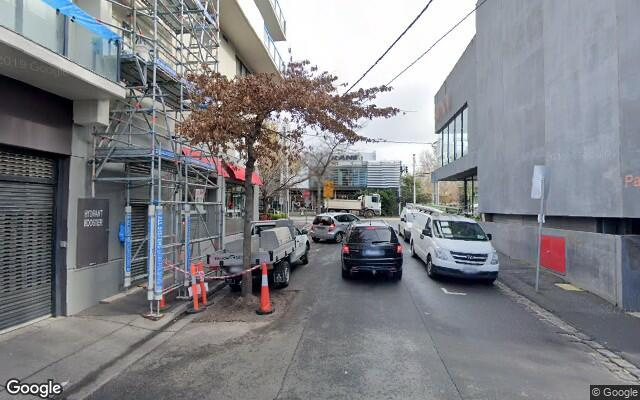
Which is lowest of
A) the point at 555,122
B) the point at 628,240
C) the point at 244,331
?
the point at 244,331

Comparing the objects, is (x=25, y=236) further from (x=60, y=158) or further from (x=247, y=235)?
A: (x=247, y=235)

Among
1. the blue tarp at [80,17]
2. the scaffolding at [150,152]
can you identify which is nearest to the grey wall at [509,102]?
the scaffolding at [150,152]

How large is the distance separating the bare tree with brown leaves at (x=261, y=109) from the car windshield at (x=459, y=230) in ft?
14.0

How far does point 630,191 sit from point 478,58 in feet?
37.6

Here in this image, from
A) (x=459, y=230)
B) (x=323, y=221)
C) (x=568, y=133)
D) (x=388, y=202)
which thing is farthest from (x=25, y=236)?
(x=388, y=202)

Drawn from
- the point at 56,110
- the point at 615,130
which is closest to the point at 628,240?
the point at 615,130

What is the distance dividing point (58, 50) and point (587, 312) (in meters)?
10.8

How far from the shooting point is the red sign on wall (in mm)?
10094

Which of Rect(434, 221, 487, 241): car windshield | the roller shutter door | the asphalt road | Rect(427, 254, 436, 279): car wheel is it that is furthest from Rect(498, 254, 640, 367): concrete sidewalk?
the roller shutter door

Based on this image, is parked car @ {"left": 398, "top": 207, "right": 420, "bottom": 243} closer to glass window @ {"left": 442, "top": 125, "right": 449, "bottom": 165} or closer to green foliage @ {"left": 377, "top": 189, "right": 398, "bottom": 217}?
glass window @ {"left": 442, "top": 125, "right": 449, "bottom": 165}

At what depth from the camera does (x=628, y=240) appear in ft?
24.8

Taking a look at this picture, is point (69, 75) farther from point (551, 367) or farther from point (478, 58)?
point (478, 58)

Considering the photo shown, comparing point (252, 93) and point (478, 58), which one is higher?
point (478, 58)

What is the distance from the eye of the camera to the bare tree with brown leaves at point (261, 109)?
6910 mm
